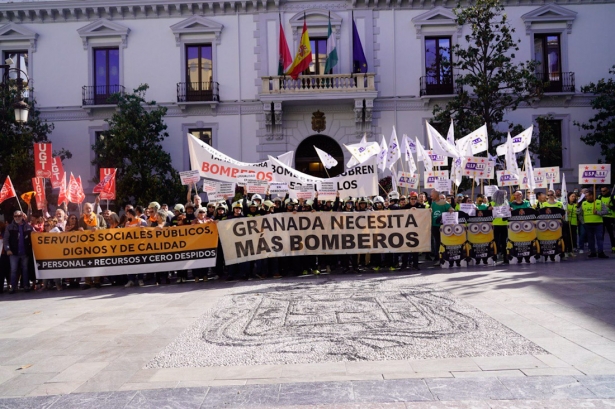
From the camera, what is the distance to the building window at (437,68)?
25.1m

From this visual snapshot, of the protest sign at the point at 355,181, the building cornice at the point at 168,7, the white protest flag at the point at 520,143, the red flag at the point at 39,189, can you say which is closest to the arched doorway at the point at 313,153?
the building cornice at the point at 168,7

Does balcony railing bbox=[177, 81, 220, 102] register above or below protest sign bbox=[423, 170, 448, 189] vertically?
above

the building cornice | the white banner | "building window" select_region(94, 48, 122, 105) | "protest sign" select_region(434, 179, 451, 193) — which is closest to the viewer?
the white banner

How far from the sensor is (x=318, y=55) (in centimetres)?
2545

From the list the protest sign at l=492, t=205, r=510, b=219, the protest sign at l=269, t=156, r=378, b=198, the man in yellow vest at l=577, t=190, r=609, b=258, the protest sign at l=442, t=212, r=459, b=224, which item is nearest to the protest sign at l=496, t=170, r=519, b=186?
the protest sign at l=492, t=205, r=510, b=219

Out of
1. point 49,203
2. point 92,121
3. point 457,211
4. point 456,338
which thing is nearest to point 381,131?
point 457,211

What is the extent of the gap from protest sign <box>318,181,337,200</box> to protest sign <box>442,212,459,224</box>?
273cm

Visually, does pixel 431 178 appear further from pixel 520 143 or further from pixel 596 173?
pixel 596 173

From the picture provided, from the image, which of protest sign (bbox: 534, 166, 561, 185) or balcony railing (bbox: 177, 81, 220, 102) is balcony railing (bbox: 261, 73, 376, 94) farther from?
protest sign (bbox: 534, 166, 561, 185)

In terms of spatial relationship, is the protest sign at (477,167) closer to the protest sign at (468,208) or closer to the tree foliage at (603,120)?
the protest sign at (468,208)

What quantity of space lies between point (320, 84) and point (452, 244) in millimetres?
12497

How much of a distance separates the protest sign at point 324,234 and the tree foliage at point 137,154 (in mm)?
11138

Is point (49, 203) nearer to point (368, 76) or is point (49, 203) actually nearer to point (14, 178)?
point (14, 178)

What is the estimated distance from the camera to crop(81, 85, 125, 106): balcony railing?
2562cm
